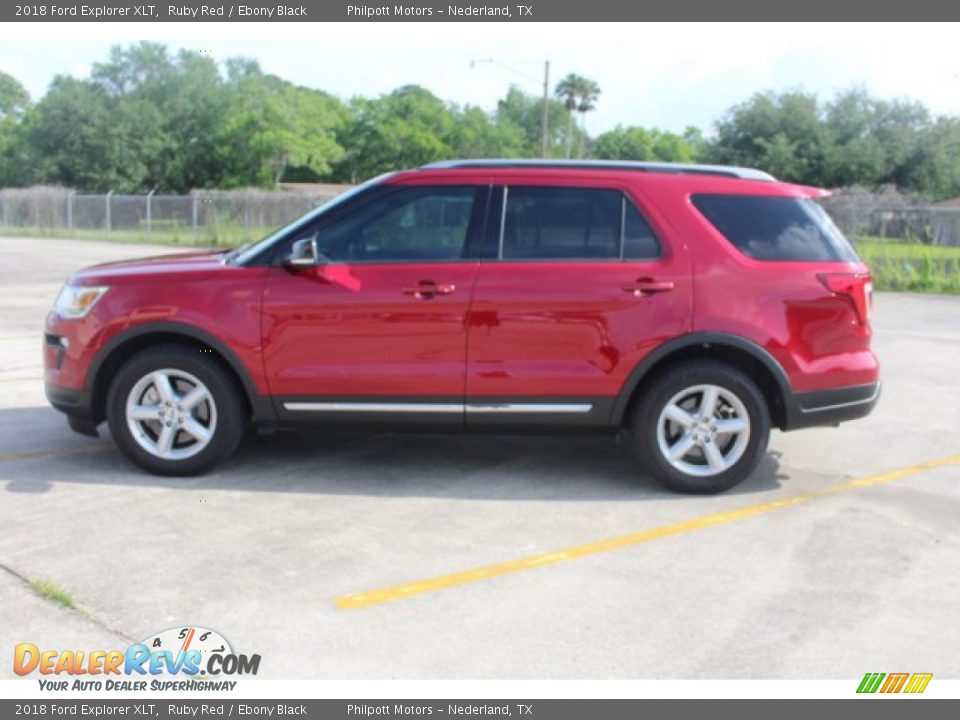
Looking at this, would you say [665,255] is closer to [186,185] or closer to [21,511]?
[21,511]

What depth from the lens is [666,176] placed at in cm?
601

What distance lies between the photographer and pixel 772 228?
19.5ft

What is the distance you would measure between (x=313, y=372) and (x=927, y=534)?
3.43 metres

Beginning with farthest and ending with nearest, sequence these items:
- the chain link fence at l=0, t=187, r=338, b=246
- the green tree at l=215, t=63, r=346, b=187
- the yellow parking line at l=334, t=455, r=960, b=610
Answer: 1. the green tree at l=215, t=63, r=346, b=187
2. the chain link fence at l=0, t=187, r=338, b=246
3. the yellow parking line at l=334, t=455, r=960, b=610

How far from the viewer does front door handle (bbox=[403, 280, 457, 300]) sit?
5.75 m

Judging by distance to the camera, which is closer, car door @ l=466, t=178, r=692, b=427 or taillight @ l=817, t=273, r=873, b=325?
car door @ l=466, t=178, r=692, b=427

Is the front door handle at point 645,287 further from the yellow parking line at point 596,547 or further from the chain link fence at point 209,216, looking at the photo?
the chain link fence at point 209,216

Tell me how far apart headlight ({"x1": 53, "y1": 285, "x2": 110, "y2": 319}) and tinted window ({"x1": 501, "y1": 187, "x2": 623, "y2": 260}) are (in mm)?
2400

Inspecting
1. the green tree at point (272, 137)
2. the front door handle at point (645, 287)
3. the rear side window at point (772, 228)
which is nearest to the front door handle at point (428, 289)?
the front door handle at point (645, 287)

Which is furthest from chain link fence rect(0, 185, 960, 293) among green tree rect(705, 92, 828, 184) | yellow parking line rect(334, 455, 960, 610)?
yellow parking line rect(334, 455, 960, 610)

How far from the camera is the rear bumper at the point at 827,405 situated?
19.3ft

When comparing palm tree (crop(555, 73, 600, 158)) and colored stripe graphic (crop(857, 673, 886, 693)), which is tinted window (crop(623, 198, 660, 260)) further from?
palm tree (crop(555, 73, 600, 158))

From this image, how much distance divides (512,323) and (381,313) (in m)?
0.74

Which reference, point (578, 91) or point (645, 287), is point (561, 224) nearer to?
point (645, 287)
